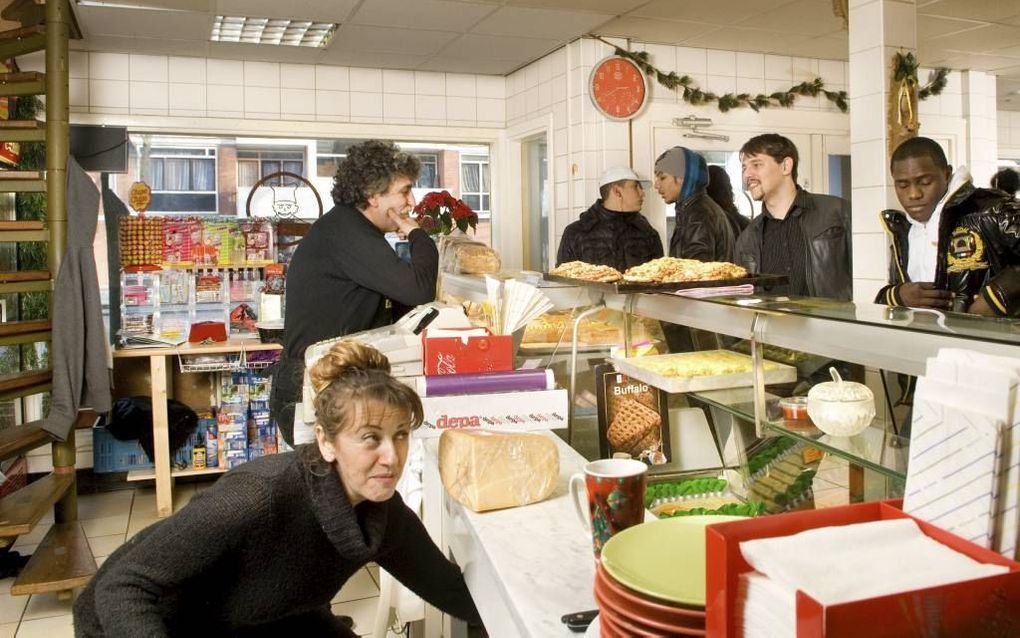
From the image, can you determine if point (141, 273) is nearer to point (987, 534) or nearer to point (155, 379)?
point (155, 379)

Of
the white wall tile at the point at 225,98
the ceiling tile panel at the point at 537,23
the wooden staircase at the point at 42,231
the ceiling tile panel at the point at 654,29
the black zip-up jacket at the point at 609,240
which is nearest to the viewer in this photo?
the wooden staircase at the point at 42,231

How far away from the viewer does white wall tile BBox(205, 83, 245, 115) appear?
550 centimetres

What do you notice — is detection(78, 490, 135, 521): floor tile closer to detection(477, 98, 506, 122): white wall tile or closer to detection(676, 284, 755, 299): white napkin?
detection(477, 98, 506, 122): white wall tile

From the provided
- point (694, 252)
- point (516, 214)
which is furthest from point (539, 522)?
point (516, 214)

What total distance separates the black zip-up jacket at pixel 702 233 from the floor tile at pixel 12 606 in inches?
134

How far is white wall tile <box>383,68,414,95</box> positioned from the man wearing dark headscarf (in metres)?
2.19

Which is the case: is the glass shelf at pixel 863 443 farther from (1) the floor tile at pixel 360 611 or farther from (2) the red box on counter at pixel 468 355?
(1) the floor tile at pixel 360 611

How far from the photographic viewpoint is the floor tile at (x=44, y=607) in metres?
3.38

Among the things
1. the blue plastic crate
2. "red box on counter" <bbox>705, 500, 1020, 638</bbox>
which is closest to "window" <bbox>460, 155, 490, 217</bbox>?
the blue plastic crate

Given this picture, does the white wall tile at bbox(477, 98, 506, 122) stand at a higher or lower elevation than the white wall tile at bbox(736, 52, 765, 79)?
lower

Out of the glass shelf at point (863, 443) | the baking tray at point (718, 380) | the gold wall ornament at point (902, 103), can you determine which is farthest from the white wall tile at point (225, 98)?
the glass shelf at point (863, 443)

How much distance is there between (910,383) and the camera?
1.42m

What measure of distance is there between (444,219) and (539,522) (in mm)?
2636

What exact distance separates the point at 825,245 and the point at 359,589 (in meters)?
2.43
